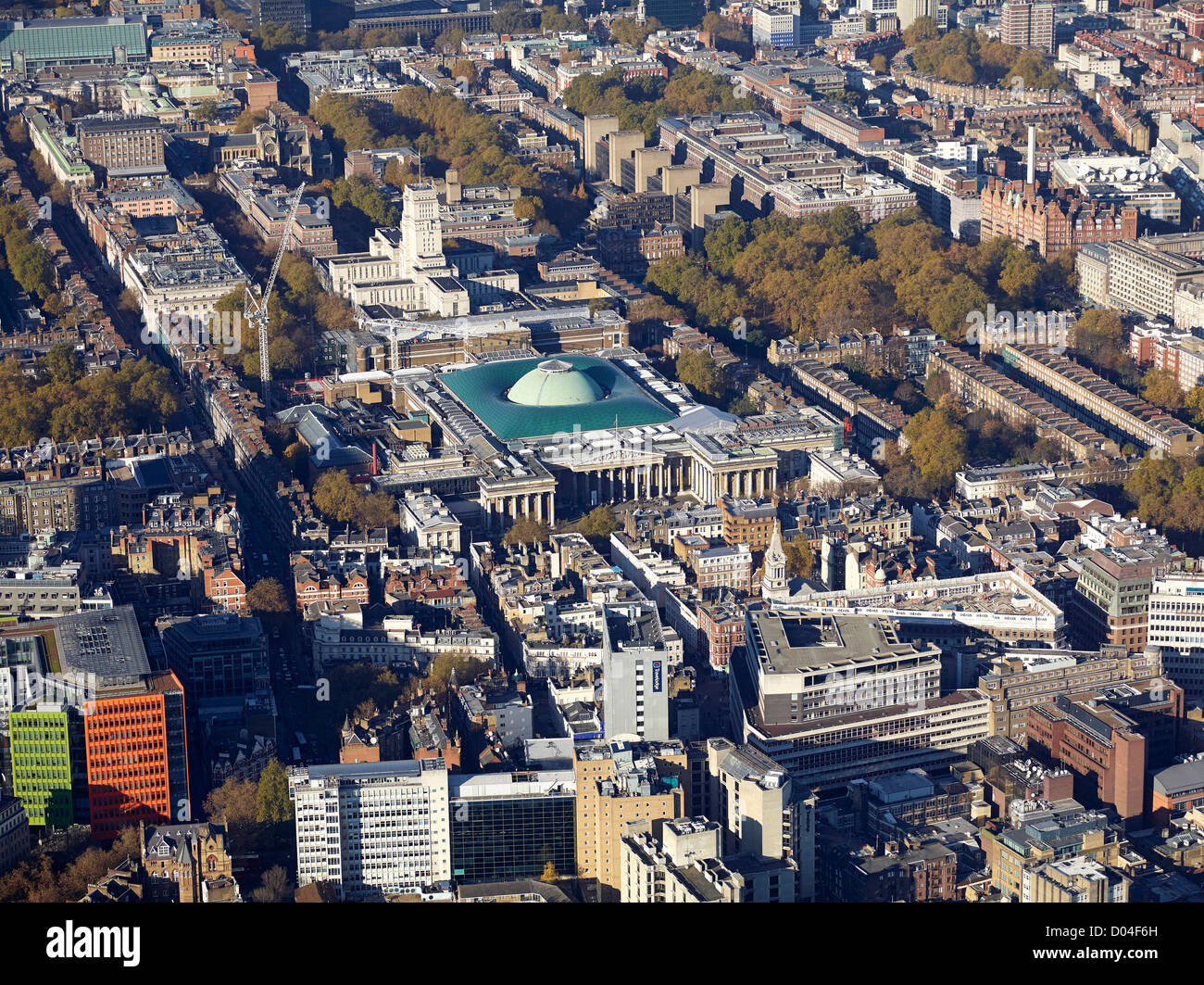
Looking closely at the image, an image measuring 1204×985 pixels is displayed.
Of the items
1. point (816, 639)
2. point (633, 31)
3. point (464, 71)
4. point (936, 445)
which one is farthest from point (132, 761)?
point (633, 31)

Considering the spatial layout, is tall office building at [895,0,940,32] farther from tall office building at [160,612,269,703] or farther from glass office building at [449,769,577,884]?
glass office building at [449,769,577,884]

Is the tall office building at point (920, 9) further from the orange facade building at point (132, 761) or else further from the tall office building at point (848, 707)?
the orange facade building at point (132, 761)

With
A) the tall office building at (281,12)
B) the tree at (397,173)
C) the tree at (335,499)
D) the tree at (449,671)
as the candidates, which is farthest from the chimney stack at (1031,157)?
the tall office building at (281,12)

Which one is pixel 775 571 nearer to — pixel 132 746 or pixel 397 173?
pixel 132 746

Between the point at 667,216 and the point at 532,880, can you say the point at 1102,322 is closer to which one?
the point at 667,216
